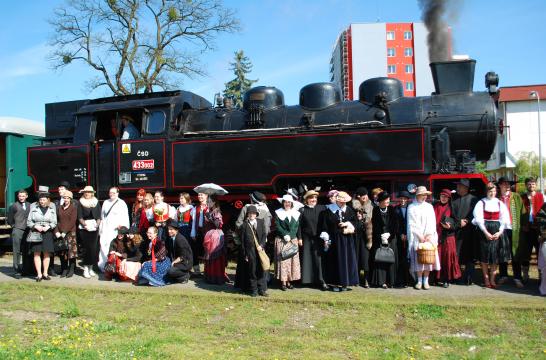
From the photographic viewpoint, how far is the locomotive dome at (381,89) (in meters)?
9.56

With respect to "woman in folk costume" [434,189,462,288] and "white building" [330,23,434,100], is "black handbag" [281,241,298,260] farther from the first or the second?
"white building" [330,23,434,100]

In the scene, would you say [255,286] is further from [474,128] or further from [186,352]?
[474,128]

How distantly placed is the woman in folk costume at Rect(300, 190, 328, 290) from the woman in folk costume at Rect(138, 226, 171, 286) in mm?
2220

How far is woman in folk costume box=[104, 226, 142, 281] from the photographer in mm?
8164

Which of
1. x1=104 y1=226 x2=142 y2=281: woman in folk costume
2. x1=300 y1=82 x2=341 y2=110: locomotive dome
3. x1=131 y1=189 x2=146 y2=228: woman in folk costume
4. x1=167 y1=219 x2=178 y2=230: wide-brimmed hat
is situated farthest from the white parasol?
x1=300 y1=82 x2=341 y2=110: locomotive dome

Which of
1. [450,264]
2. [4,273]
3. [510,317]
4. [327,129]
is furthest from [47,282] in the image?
[510,317]

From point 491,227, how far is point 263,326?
3.76 metres

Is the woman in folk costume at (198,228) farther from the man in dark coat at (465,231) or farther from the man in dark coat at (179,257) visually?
the man in dark coat at (465,231)

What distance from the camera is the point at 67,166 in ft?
34.5

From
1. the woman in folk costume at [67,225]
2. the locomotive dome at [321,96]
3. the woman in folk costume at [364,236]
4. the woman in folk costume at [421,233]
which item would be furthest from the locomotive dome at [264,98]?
the woman in folk costume at [421,233]

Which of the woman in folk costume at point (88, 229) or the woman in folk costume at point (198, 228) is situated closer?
Result: the woman in folk costume at point (198, 228)

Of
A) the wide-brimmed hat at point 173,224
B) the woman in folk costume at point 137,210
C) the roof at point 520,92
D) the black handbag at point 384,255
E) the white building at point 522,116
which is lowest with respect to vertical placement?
the black handbag at point 384,255

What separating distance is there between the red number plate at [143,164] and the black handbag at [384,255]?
4.84m

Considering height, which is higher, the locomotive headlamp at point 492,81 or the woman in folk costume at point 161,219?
the locomotive headlamp at point 492,81
